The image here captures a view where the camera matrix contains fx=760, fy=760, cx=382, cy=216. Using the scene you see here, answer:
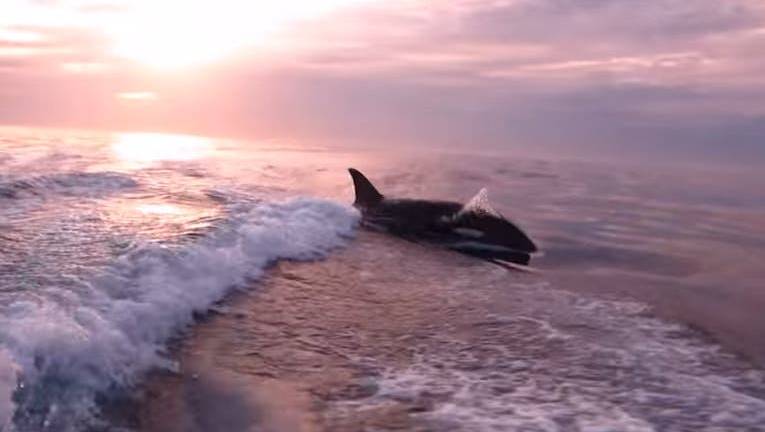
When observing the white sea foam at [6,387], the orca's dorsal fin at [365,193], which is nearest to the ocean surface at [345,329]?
the white sea foam at [6,387]

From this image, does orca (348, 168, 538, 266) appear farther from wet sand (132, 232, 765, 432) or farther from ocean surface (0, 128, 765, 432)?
wet sand (132, 232, 765, 432)

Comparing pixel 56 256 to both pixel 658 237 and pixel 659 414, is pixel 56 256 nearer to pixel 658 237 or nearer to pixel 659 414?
pixel 659 414

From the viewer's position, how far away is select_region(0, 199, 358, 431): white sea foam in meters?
5.24

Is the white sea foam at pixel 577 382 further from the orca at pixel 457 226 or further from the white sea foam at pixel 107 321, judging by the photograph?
the orca at pixel 457 226

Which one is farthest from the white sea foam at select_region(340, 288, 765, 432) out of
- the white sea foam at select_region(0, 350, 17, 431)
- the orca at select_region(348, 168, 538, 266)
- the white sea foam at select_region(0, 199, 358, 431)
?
the orca at select_region(348, 168, 538, 266)

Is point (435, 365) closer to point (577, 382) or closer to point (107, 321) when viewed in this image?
point (577, 382)

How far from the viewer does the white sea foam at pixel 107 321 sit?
524 centimetres

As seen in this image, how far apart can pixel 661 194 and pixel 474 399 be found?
90.4 feet

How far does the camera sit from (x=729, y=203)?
28.7 m

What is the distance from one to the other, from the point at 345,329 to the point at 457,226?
24.5 feet

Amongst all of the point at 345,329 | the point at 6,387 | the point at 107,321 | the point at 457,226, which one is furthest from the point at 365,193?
the point at 6,387

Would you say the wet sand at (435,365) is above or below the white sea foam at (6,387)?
below

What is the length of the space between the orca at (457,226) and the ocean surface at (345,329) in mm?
622

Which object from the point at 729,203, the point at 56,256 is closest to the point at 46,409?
the point at 56,256
